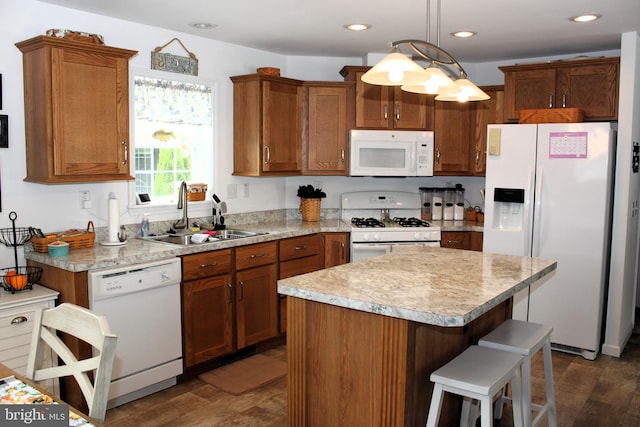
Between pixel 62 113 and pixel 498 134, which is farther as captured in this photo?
pixel 498 134

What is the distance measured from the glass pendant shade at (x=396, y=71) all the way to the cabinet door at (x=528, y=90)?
2.49m

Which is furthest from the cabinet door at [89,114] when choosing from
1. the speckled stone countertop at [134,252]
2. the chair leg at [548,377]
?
the chair leg at [548,377]

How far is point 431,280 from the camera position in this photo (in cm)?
250

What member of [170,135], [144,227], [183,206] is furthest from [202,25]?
[144,227]

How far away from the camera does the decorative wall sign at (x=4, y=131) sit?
3.15m

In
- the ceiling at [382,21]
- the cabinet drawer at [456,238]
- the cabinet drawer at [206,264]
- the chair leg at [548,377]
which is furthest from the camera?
the cabinet drawer at [456,238]

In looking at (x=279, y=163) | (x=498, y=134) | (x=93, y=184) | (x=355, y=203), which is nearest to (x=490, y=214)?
(x=498, y=134)

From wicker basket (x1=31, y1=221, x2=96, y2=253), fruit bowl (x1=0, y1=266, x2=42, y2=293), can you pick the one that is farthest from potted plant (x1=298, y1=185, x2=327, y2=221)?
fruit bowl (x1=0, y1=266, x2=42, y2=293)

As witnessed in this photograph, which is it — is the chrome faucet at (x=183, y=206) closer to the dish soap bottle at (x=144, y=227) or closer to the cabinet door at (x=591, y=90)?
the dish soap bottle at (x=144, y=227)

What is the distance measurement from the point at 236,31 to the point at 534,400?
10.6 feet

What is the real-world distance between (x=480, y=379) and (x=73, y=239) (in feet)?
8.03

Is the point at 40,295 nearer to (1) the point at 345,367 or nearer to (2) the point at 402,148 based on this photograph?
(1) the point at 345,367

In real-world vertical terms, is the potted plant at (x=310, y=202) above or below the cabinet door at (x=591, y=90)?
below

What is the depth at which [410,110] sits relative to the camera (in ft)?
16.0
